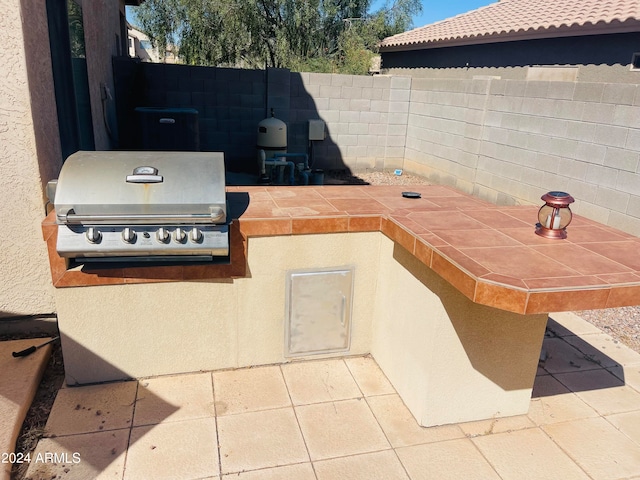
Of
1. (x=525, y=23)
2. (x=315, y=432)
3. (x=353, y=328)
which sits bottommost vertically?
(x=315, y=432)

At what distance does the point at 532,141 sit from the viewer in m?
7.43

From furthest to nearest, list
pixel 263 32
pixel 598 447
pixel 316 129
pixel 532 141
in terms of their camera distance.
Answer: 1. pixel 263 32
2. pixel 316 129
3. pixel 532 141
4. pixel 598 447

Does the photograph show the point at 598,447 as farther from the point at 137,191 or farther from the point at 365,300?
the point at 137,191

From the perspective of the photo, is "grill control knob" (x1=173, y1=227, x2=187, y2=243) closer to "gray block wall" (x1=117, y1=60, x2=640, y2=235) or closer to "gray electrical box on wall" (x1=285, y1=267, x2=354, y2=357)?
"gray electrical box on wall" (x1=285, y1=267, x2=354, y2=357)

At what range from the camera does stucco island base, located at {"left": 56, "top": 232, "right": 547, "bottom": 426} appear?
111 inches

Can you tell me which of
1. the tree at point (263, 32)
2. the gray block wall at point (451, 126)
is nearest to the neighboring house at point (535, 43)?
the tree at point (263, 32)

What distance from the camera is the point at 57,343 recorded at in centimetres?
345

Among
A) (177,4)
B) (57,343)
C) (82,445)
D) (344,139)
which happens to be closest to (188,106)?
(344,139)

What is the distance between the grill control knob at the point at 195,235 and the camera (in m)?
2.73

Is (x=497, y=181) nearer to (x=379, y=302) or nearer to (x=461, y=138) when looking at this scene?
(x=461, y=138)

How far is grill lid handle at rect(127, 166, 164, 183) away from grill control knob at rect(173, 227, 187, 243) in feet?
1.02

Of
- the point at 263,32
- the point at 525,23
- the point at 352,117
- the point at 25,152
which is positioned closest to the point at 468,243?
the point at 25,152

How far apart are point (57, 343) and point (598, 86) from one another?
6.63 metres

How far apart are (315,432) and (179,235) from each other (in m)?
1.37
